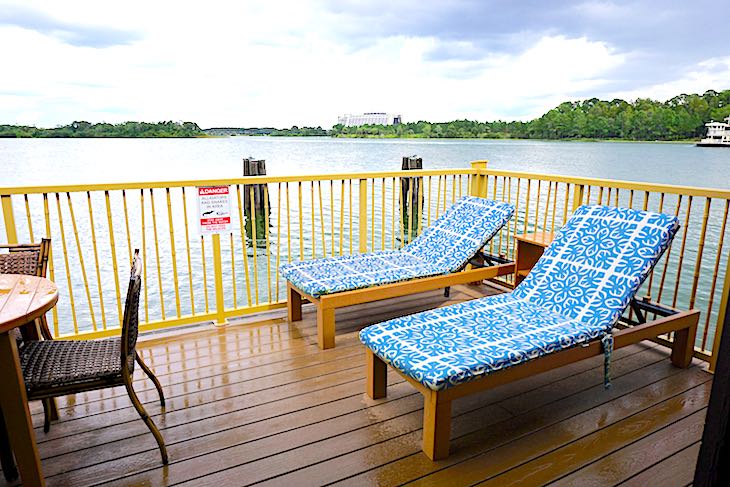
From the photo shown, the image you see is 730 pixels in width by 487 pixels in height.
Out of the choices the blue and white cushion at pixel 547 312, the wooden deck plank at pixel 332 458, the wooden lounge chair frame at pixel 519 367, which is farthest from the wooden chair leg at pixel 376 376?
the wooden deck plank at pixel 332 458

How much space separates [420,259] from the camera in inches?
172

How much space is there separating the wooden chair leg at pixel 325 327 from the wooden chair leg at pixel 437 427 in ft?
4.27

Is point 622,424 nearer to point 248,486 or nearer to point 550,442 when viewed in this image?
point 550,442

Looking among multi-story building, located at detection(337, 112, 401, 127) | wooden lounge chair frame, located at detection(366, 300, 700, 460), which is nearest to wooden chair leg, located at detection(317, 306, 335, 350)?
wooden lounge chair frame, located at detection(366, 300, 700, 460)

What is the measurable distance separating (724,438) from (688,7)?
9.10 m

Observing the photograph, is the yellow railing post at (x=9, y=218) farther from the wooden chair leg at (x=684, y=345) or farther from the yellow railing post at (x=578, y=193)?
the wooden chair leg at (x=684, y=345)

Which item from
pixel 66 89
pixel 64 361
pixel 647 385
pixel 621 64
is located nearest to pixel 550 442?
Result: pixel 647 385

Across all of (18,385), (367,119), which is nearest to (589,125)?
(367,119)

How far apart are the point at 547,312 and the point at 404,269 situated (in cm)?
125

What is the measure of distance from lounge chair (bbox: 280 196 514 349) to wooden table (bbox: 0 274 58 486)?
6.01 ft

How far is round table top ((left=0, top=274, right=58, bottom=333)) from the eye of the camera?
1882mm

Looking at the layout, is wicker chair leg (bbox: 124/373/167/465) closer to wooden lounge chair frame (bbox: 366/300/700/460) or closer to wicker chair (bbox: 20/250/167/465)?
wicker chair (bbox: 20/250/167/465)

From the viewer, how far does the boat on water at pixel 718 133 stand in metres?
11.8

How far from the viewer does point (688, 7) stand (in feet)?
24.9
